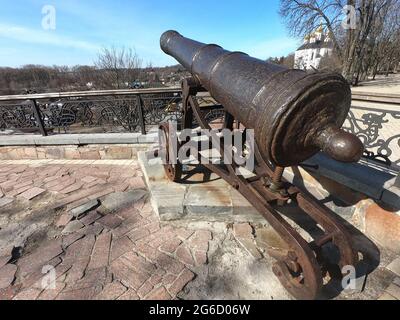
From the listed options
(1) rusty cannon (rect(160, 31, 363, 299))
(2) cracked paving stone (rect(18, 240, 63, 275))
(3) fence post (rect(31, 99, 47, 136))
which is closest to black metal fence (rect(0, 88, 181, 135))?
(3) fence post (rect(31, 99, 47, 136))

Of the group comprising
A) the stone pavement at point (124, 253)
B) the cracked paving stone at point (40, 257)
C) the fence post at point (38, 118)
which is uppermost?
the fence post at point (38, 118)

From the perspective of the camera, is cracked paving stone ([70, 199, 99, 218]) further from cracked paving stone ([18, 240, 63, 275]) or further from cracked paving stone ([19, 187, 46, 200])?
cracked paving stone ([19, 187, 46, 200])

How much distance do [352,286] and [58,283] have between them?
264 centimetres

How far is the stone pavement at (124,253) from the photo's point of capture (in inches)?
87.0

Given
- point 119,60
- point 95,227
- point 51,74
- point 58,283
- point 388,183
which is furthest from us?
point 51,74

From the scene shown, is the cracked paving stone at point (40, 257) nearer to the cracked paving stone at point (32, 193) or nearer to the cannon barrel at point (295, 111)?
the cracked paving stone at point (32, 193)

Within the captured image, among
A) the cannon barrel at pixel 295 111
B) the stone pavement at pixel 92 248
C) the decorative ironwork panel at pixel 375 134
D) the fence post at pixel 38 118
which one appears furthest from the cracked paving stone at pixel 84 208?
the decorative ironwork panel at pixel 375 134

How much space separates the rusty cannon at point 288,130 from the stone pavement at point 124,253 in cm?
33

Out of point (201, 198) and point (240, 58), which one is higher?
point (240, 58)

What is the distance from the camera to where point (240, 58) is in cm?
234

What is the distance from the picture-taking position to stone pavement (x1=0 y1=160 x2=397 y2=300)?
221 centimetres

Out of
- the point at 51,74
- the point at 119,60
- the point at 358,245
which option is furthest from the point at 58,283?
the point at 51,74
